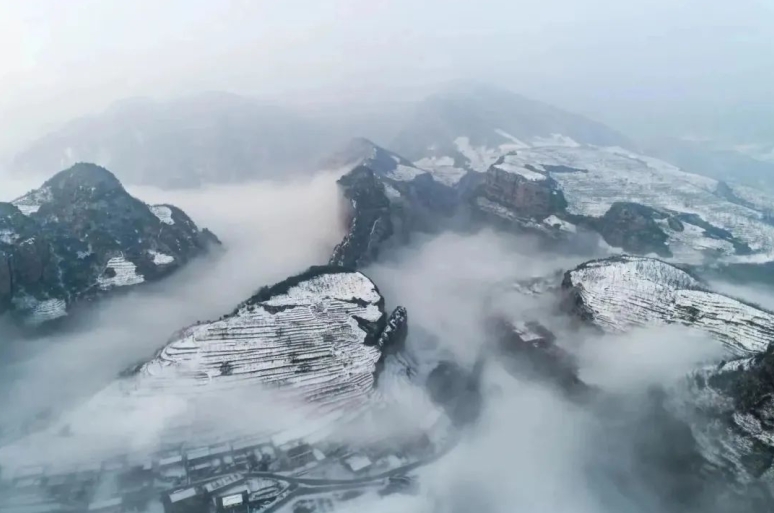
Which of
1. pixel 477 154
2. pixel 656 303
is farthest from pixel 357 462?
pixel 477 154

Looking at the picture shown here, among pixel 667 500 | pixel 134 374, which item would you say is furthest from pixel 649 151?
pixel 134 374

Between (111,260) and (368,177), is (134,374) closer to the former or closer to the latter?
(111,260)

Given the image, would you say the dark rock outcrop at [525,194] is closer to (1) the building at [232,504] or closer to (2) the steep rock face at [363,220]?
(2) the steep rock face at [363,220]

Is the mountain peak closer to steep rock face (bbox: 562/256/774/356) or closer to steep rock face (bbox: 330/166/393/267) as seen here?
steep rock face (bbox: 330/166/393/267)

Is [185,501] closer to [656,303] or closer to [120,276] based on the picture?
[120,276]

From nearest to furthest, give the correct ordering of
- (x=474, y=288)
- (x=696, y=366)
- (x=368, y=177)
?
(x=696, y=366)
(x=474, y=288)
(x=368, y=177)
